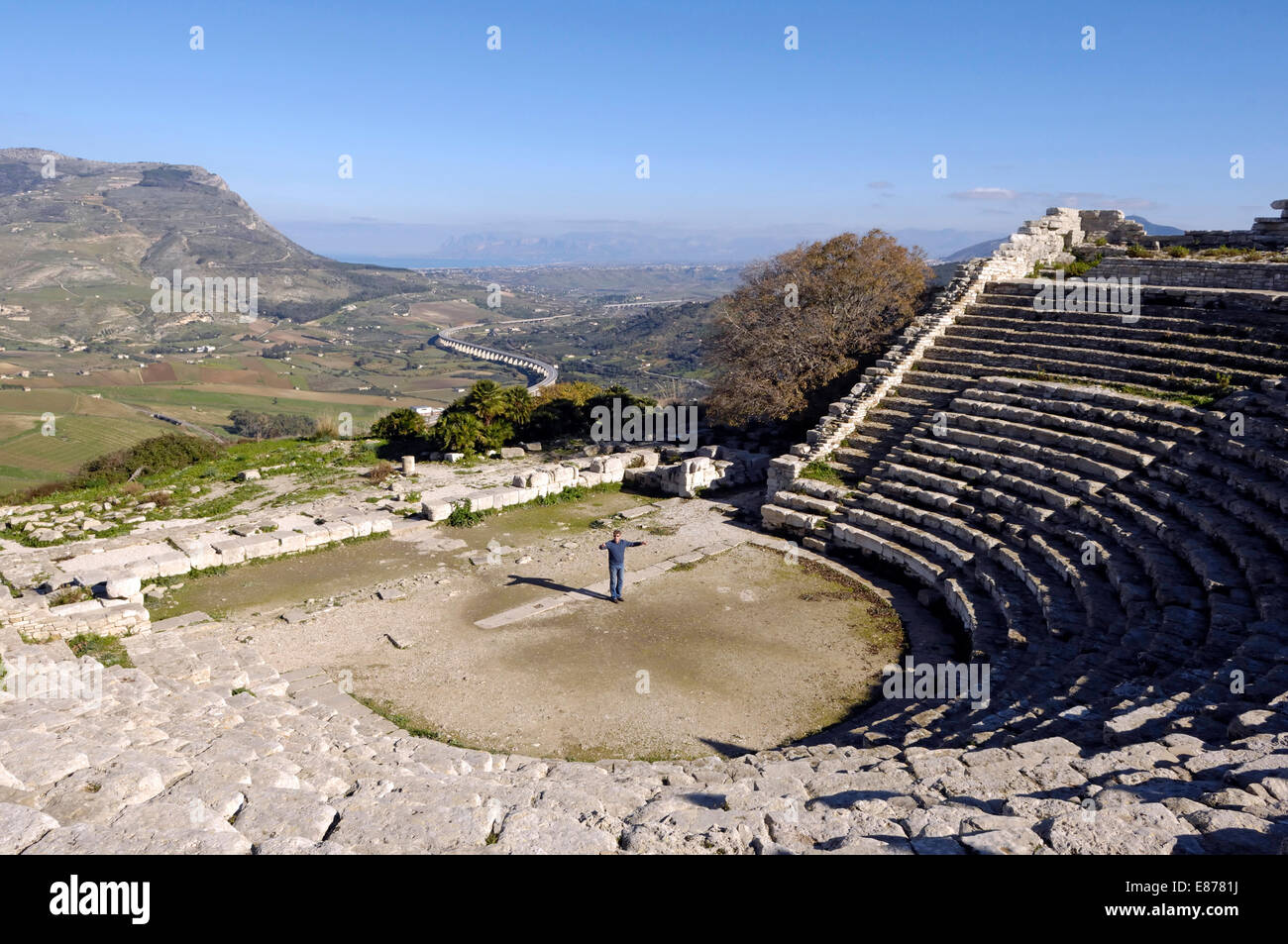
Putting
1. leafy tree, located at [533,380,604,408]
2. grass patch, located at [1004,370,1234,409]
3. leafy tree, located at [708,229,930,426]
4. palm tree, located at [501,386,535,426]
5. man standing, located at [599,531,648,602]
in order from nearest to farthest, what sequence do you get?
1. man standing, located at [599,531,648,602]
2. grass patch, located at [1004,370,1234,409]
3. leafy tree, located at [708,229,930,426]
4. palm tree, located at [501,386,535,426]
5. leafy tree, located at [533,380,604,408]

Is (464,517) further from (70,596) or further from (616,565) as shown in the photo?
(70,596)

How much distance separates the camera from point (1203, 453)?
12.5 metres

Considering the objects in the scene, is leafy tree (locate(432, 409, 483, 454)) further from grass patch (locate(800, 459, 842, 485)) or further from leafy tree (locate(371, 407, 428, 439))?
grass patch (locate(800, 459, 842, 485))

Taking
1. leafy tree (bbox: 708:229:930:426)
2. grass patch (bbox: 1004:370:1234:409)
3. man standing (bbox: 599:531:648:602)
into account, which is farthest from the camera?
leafy tree (bbox: 708:229:930:426)

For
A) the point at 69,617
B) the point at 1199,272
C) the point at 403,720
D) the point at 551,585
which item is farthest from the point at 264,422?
the point at 1199,272

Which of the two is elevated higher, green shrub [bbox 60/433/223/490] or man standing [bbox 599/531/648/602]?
green shrub [bbox 60/433/223/490]

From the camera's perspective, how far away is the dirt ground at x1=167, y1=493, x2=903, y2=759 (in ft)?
30.8

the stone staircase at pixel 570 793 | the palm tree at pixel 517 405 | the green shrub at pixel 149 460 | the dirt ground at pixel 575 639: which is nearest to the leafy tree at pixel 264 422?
the green shrub at pixel 149 460

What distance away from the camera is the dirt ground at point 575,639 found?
370 inches

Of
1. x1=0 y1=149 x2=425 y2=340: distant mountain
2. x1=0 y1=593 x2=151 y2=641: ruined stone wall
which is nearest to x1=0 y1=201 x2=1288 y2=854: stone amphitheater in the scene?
x1=0 y1=593 x2=151 y2=641: ruined stone wall

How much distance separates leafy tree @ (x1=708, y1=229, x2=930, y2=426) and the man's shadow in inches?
366
